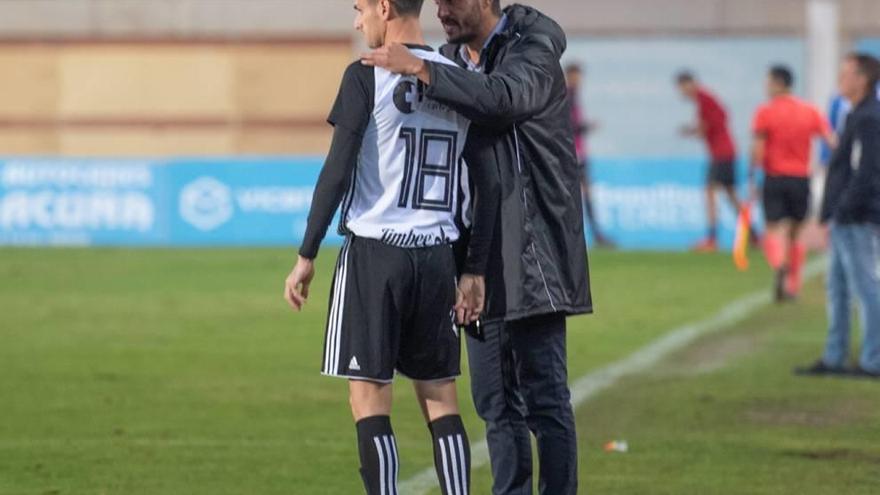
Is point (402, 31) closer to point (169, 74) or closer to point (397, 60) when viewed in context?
point (397, 60)

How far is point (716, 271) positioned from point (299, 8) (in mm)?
17820

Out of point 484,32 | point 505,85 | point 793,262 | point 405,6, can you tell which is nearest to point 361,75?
point 405,6

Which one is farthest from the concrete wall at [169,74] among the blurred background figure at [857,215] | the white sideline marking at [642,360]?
the blurred background figure at [857,215]

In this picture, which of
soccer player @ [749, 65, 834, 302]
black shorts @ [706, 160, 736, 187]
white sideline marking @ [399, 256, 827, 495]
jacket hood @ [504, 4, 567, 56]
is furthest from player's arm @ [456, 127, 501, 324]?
black shorts @ [706, 160, 736, 187]

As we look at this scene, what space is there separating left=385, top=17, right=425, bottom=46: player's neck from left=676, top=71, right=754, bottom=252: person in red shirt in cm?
1859

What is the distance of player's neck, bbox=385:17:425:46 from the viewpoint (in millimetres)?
6984

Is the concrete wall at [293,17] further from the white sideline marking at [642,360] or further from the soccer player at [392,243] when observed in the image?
the soccer player at [392,243]

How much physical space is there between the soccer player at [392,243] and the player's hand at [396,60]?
0.07 metres

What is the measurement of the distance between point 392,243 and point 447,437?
27.0 inches

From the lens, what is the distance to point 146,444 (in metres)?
10.3

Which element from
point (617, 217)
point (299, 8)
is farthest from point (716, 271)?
point (299, 8)

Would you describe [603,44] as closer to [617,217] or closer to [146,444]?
[617,217]

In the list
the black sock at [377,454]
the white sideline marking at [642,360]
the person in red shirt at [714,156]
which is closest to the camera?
the black sock at [377,454]

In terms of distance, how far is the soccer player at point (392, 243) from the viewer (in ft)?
22.9
